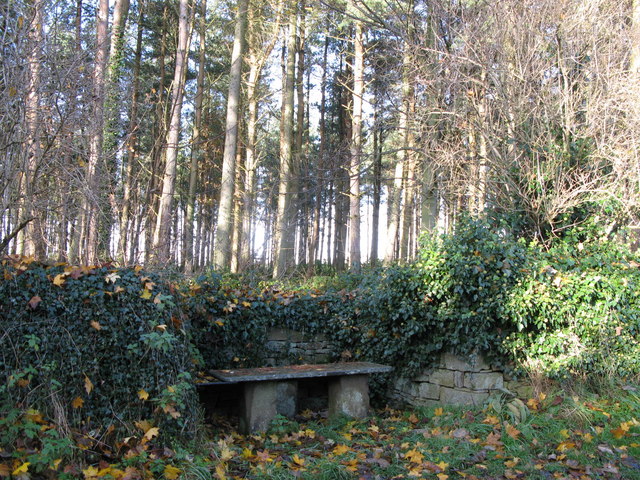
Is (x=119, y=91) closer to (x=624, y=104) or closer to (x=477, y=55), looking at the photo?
(x=477, y=55)

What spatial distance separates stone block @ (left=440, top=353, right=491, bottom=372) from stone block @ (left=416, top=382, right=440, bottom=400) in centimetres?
30

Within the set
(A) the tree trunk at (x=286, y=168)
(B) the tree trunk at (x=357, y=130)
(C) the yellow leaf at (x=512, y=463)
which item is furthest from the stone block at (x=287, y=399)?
(A) the tree trunk at (x=286, y=168)

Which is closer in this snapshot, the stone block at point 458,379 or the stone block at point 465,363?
the stone block at point 465,363

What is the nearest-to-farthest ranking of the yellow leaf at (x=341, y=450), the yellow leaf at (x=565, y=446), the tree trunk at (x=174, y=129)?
the yellow leaf at (x=565, y=446) < the yellow leaf at (x=341, y=450) < the tree trunk at (x=174, y=129)

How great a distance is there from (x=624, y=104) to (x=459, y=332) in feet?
12.7

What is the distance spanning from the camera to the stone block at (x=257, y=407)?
5.34m

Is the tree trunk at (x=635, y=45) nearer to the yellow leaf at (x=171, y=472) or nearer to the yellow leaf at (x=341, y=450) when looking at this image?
the yellow leaf at (x=341, y=450)

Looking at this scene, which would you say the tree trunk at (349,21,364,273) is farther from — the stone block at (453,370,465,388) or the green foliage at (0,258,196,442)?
the green foliage at (0,258,196,442)

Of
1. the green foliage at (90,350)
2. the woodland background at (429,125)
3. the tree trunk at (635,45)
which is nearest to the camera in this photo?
the green foliage at (90,350)

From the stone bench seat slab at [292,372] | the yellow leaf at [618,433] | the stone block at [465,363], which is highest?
the stone block at [465,363]

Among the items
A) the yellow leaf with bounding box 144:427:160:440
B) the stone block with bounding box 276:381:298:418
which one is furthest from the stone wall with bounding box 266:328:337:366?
the yellow leaf with bounding box 144:427:160:440

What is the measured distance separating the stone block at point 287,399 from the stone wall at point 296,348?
2.67ft

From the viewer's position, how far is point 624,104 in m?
6.86

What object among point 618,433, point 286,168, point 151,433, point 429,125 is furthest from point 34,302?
point 286,168
